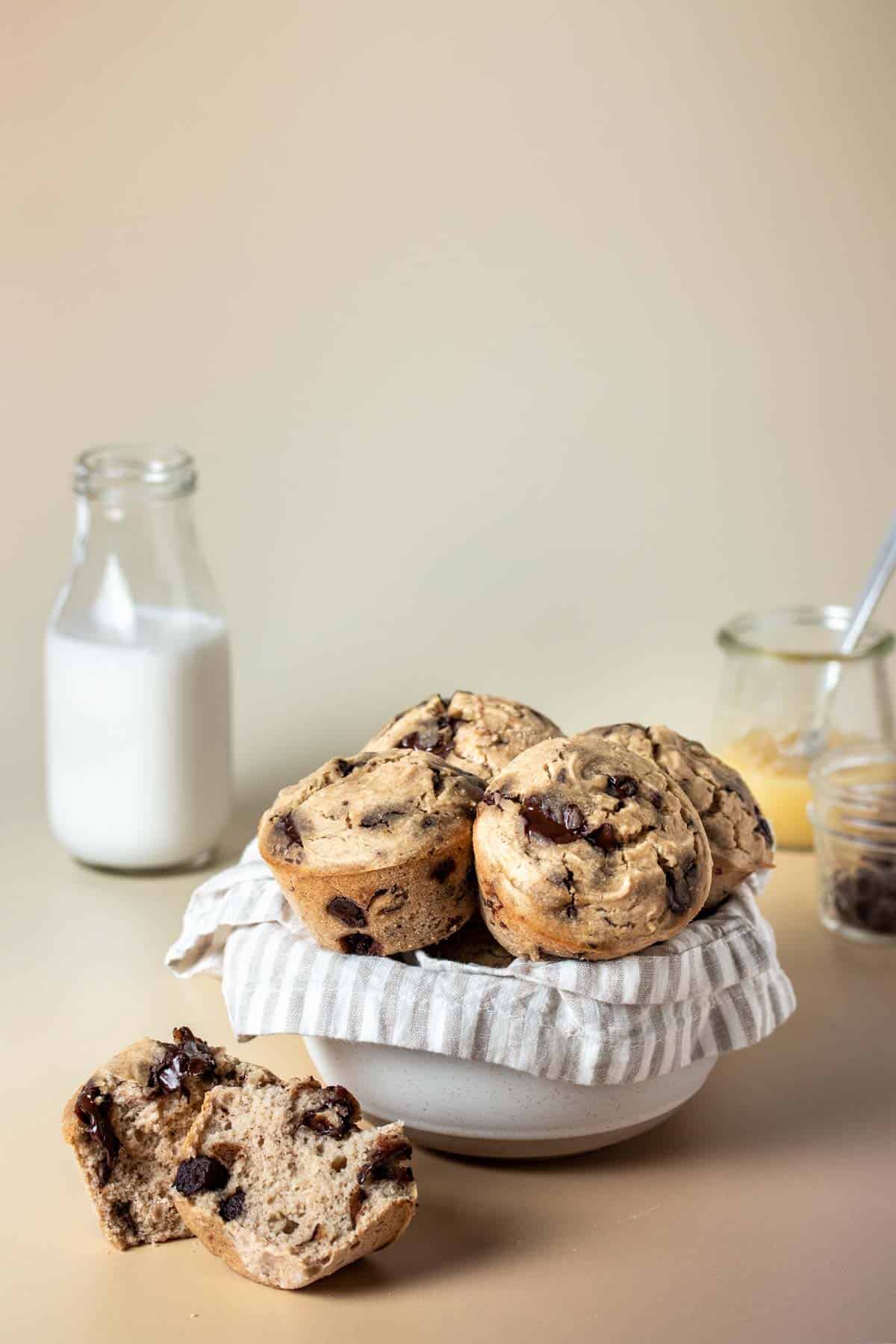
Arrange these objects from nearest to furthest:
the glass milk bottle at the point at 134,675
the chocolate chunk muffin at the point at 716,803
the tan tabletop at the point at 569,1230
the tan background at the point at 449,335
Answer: the tan tabletop at the point at 569,1230 < the chocolate chunk muffin at the point at 716,803 < the glass milk bottle at the point at 134,675 < the tan background at the point at 449,335

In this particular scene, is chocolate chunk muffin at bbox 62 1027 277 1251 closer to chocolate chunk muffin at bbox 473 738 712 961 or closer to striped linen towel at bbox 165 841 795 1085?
striped linen towel at bbox 165 841 795 1085

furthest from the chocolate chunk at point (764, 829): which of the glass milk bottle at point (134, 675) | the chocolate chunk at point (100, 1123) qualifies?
the glass milk bottle at point (134, 675)

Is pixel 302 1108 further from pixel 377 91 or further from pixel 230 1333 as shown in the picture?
pixel 377 91

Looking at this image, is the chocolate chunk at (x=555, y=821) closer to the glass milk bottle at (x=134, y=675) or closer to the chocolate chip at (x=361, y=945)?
the chocolate chip at (x=361, y=945)

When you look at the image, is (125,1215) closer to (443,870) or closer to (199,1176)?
(199,1176)

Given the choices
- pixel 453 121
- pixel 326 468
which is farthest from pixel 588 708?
pixel 453 121

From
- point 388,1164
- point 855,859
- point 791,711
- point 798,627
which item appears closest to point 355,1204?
point 388,1164

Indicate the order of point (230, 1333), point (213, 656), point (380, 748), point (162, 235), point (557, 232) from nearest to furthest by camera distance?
1. point (230, 1333)
2. point (380, 748)
3. point (213, 656)
4. point (162, 235)
5. point (557, 232)

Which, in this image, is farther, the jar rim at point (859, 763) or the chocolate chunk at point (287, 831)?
the jar rim at point (859, 763)
